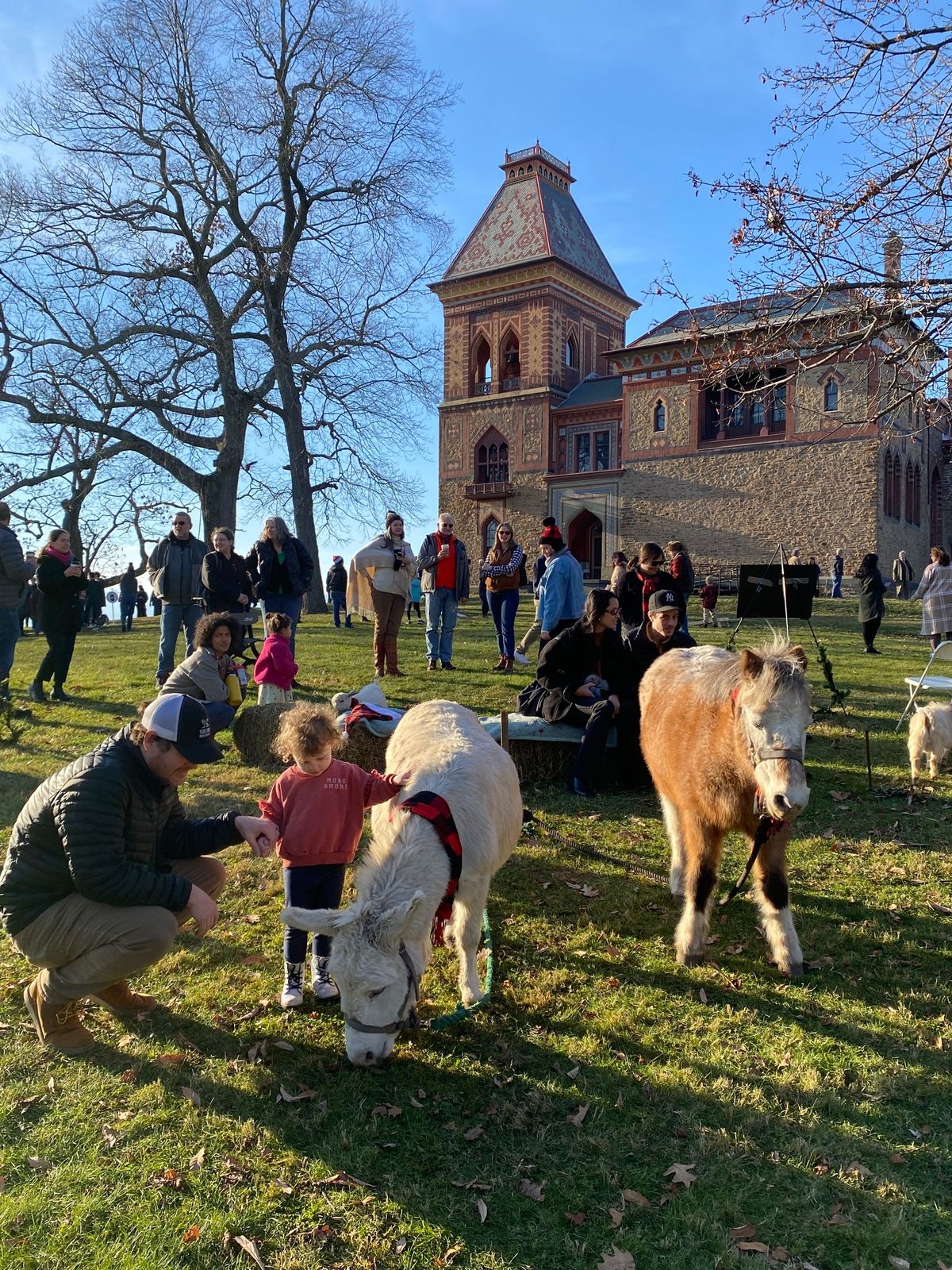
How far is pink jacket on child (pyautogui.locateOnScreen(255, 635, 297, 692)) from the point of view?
917cm

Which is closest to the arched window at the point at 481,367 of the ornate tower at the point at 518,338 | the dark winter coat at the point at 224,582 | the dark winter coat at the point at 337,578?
the ornate tower at the point at 518,338

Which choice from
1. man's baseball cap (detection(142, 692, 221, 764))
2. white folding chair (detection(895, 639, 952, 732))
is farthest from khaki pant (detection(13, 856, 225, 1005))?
white folding chair (detection(895, 639, 952, 732))

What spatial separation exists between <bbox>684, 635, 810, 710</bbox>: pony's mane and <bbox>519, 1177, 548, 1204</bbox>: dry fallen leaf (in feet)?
7.16

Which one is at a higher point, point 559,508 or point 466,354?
point 466,354

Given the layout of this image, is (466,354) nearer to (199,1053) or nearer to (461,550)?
(461,550)

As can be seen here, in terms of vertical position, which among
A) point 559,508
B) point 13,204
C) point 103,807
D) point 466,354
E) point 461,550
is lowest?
point 103,807

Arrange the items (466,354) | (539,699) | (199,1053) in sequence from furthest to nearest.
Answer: (466,354), (539,699), (199,1053)

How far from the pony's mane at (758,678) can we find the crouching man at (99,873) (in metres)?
2.55

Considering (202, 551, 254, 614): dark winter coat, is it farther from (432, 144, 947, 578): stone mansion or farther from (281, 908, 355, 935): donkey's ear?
(432, 144, 947, 578): stone mansion

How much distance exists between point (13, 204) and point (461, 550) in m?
19.3

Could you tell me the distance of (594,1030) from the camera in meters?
3.92

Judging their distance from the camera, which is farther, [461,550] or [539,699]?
[461,550]

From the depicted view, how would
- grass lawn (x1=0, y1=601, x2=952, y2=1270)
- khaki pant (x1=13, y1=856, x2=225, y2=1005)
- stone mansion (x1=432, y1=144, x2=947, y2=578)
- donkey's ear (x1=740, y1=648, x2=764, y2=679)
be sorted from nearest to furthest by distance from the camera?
grass lawn (x1=0, y1=601, x2=952, y2=1270) → khaki pant (x1=13, y1=856, x2=225, y2=1005) → donkey's ear (x1=740, y1=648, x2=764, y2=679) → stone mansion (x1=432, y1=144, x2=947, y2=578)

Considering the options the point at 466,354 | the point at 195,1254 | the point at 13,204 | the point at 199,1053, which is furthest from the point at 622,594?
the point at 466,354
